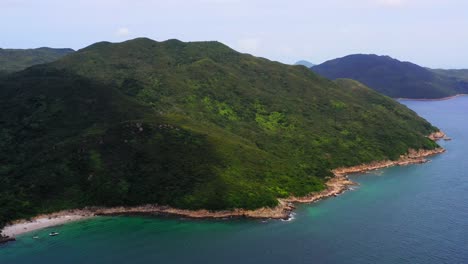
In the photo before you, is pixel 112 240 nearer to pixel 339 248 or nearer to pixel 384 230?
pixel 339 248

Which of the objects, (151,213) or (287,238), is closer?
(287,238)

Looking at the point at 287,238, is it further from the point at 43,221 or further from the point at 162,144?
the point at 43,221

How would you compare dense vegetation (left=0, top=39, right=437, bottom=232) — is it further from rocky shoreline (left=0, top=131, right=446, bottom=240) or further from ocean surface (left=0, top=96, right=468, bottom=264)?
ocean surface (left=0, top=96, right=468, bottom=264)

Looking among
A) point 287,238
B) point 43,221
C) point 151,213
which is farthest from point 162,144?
point 287,238

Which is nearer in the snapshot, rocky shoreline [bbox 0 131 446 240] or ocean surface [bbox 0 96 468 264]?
ocean surface [bbox 0 96 468 264]

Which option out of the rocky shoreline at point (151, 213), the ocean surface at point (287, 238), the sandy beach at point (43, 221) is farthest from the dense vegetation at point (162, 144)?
the ocean surface at point (287, 238)

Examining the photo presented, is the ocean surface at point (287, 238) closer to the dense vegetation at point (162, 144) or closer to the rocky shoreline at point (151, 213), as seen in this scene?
the rocky shoreline at point (151, 213)

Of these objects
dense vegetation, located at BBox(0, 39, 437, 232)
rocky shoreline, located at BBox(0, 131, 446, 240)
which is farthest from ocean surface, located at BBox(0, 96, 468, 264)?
dense vegetation, located at BBox(0, 39, 437, 232)
